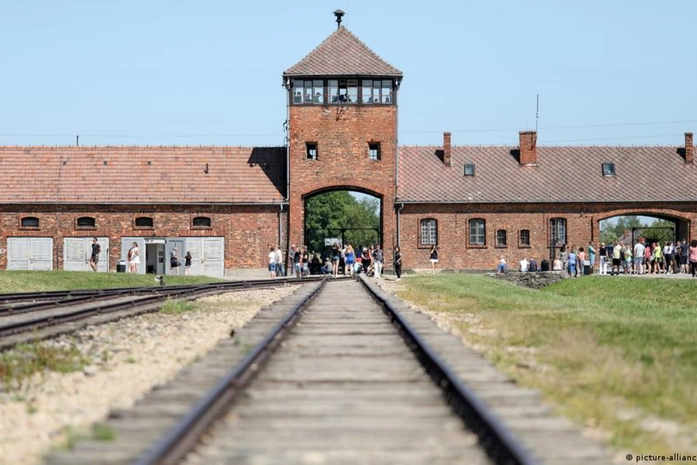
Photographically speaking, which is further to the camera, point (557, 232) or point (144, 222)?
point (557, 232)

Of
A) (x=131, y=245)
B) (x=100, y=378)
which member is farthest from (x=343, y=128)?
(x=100, y=378)

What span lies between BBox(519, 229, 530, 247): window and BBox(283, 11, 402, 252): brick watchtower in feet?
21.6

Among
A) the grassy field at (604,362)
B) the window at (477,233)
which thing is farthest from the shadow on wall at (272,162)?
the grassy field at (604,362)

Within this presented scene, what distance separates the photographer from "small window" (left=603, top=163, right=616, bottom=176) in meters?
52.8

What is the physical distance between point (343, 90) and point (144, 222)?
11.7 m

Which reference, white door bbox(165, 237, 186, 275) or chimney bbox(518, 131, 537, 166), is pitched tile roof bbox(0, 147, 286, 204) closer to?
white door bbox(165, 237, 186, 275)

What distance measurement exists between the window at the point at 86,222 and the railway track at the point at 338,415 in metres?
39.3

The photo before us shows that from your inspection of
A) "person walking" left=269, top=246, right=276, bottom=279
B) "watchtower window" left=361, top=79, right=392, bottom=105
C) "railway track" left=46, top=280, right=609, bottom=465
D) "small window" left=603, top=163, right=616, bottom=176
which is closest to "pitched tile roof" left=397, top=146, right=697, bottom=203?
"small window" left=603, top=163, right=616, bottom=176

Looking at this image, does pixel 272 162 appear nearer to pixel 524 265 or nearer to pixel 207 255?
pixel 207 255

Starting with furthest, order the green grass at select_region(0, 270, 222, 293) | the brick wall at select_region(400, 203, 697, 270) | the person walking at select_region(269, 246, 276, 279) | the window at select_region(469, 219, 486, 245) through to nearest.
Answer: the window at select_region(469, 219, 486, 245) → the brick wall at select_region(400, 203, 697, 270) → the person walking at select_region(269, 246, 276, 279) → the green grass at select_region(0, 270, 222, 293)

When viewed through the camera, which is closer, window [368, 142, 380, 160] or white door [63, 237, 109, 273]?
white door [63, 237, 109, 273]

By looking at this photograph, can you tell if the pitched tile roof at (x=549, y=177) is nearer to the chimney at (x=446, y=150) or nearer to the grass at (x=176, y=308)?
the chimney at (x=446, y=150)

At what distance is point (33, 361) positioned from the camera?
996 cm

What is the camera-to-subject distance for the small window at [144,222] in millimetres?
48188
